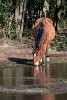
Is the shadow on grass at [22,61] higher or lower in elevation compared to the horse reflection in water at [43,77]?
lower

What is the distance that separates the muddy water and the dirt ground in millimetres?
2288

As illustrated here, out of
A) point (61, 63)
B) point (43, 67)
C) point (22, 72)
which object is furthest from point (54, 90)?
point (61, 63)

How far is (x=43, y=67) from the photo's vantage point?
62.1 feet

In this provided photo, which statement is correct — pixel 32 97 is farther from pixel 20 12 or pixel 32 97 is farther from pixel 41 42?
pixel 20 12

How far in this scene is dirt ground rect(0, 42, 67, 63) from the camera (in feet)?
71.7

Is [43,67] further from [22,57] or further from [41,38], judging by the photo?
[22,57]

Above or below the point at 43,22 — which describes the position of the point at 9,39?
below

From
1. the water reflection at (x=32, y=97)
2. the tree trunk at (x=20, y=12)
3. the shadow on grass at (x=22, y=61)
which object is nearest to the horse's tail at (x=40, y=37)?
the shadow on grass at (x=22, y=61)

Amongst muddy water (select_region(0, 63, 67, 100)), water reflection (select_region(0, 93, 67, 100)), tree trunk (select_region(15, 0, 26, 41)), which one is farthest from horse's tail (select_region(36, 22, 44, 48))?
tree trunk (select_region(15, 0, 26, 41))

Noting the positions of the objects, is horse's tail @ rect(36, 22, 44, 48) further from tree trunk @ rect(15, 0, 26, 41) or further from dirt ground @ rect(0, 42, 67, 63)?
tree trunk @ rect(15, 0, 26, 41)

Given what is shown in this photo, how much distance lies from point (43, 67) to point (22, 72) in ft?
6.36

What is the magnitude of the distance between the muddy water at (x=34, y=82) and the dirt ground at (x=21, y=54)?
7.51 ft

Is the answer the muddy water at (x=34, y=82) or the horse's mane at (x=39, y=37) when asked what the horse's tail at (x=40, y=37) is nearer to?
the horse's mane at (x=39, y=37)

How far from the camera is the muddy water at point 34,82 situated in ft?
38.8
